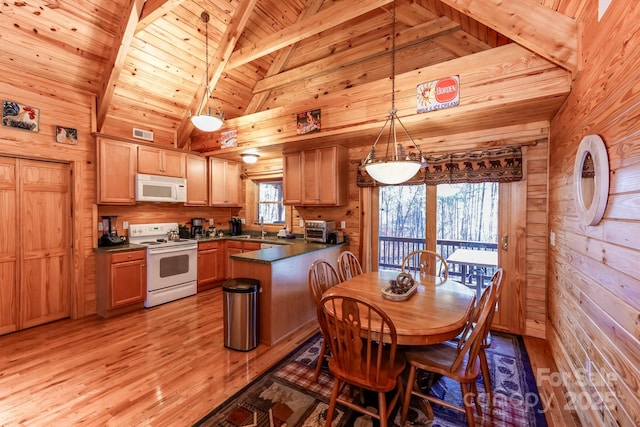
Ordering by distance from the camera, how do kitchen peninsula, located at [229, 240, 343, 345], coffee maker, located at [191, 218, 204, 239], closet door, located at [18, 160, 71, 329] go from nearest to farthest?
kitchen peninsula, located at [229, 240, 343, 345], closet door, located at [18, 160, 71, 329], coffee maker, located at [191, 218, 204, 239]

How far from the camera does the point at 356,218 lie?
14.0 ft

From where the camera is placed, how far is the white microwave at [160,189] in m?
4.06

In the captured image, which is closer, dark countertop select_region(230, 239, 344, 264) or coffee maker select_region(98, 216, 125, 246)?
dark countertop select_region(230, 239, 344, 264)

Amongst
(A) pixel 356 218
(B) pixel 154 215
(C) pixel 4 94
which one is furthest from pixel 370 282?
(C) pixel 4 94

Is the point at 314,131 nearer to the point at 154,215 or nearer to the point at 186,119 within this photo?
the point at 186,119

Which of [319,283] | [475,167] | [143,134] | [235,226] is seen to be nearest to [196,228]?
[235,226]

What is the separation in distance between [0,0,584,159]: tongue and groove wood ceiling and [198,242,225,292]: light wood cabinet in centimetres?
169

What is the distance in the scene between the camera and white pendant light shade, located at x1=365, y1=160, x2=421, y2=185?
2018mm

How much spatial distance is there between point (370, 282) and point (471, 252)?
6.28 feet

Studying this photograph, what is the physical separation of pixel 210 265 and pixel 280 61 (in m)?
3.73

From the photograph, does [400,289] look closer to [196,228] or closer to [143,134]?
[196,228]

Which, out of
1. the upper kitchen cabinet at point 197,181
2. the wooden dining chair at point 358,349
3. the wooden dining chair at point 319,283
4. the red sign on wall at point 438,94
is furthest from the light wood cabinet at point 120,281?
the red sign on wall at point 438,94

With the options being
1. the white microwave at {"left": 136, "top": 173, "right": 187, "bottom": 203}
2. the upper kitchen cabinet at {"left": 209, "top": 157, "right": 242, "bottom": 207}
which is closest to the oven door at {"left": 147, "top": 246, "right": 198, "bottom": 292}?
the white microwave at {"left": 136, "top": 173, "right": 187, "bottom": 203}

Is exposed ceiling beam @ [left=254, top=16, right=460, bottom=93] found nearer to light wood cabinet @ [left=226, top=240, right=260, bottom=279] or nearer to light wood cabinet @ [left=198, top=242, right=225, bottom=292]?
light wood cabinet @ [left=226, top=240, right=260, bottom=279]
